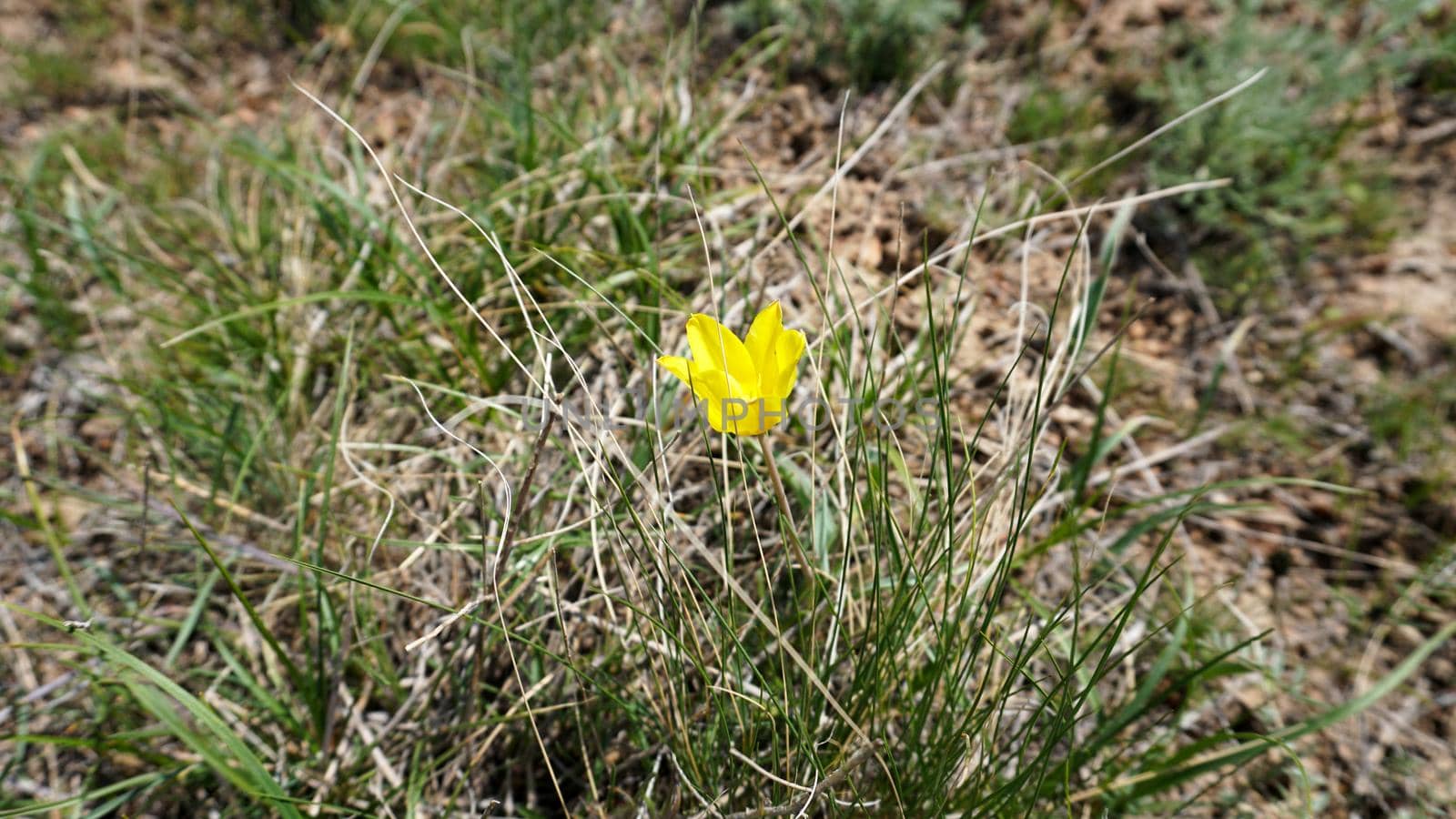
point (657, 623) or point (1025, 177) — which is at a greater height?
point (1025, 177)

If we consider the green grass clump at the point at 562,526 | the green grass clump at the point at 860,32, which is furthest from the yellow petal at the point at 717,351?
the green grass clump at the point at 860,32

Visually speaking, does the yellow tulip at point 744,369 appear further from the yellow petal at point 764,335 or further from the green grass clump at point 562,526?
the green grass clump at point 562,526

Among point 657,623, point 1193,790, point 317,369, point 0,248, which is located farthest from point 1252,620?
point 0,248

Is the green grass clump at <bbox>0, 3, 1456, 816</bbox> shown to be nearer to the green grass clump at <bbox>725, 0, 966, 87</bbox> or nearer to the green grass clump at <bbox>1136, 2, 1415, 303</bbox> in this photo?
the green grass clump at <bbox>725, 0, 966, 87</bbox>

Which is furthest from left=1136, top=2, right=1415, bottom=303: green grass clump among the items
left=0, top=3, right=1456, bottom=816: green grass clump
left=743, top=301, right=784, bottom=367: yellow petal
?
left=743, top=301, right=784, bottom=367: yellow petal

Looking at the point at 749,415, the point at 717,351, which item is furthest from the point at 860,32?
the point at 749,415

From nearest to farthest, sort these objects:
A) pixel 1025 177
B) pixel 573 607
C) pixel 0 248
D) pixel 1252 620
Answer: pixel 573 607
pixel 1252 620
pixel 1025 177
pixel 0 248

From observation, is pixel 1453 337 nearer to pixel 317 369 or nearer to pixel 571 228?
pixel 571 228

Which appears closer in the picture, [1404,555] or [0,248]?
[1404,555]

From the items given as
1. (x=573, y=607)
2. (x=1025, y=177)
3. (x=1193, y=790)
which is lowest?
(x=1193, y=790)
